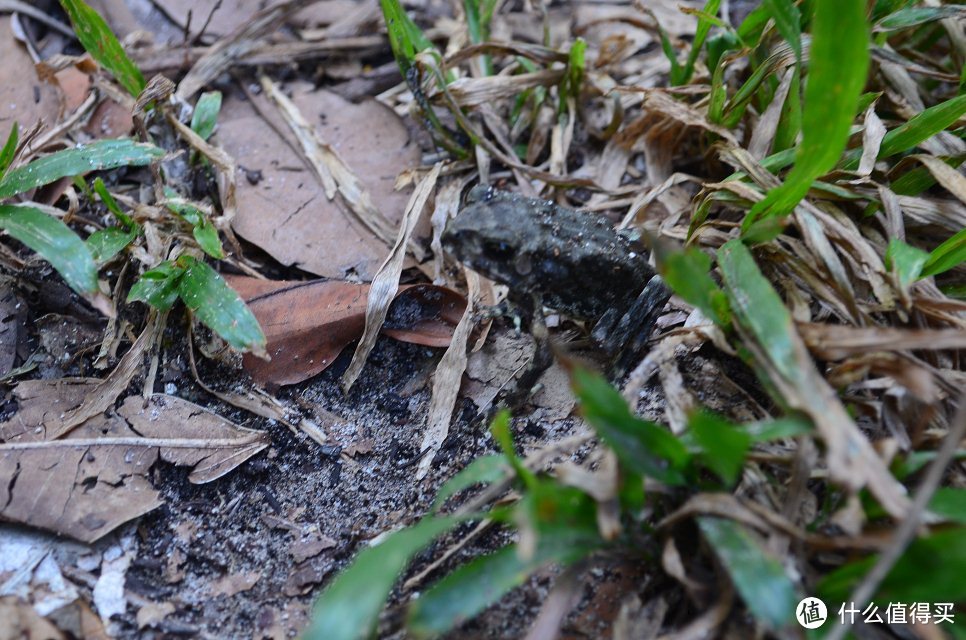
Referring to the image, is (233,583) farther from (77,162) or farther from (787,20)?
(787,20)

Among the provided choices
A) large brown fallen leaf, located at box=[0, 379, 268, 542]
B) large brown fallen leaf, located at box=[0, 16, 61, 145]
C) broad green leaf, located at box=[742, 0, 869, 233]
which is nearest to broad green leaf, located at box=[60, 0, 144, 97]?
large brown fallen leaf, located at box=[0, 16, 61, 145]

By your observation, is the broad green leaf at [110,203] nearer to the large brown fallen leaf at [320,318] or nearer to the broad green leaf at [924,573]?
the large brown fallen leaf at [320,318]

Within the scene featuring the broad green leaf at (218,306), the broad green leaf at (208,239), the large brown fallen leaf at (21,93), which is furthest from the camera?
the large brown fallen leaf at (21,93)

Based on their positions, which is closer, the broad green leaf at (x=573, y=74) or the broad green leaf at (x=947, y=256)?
the broad green leaf at (x=947, y=256)

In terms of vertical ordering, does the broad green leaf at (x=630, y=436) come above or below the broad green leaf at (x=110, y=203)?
below

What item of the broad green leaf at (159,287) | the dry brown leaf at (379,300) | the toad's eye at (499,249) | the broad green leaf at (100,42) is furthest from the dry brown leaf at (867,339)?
the broad green leaf at (100,42)

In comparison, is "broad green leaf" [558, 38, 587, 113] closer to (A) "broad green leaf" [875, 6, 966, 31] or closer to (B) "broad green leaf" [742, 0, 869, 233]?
(A) "broad green leaf" [875, 6, 966, 31]

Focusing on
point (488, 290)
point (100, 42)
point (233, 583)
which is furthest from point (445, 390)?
point (100, 42)
